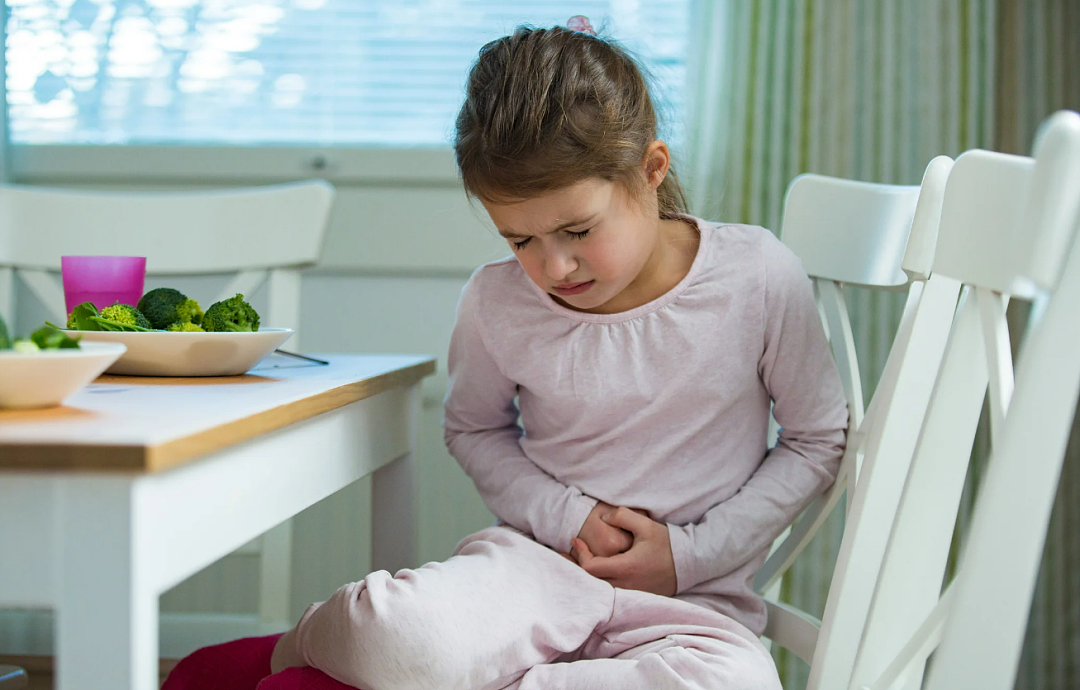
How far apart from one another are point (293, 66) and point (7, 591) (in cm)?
144

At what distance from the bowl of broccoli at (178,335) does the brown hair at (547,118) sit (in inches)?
10.6

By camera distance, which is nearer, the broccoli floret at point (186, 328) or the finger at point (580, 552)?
the broccoli floret at point (186, 328)

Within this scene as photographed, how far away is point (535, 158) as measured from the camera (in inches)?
35.2

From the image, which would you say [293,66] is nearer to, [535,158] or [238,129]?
[238,129]

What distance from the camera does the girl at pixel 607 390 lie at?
0.88 meters

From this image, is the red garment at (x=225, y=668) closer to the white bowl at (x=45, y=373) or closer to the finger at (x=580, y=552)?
the finger at (x=580, y=552)

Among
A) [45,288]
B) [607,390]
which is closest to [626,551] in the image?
[607,390]

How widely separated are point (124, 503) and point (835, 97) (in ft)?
4.86

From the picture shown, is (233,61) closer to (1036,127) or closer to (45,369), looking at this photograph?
(45,369)

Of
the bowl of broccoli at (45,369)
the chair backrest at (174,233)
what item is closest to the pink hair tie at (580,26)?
the chair backrest at (174,233)

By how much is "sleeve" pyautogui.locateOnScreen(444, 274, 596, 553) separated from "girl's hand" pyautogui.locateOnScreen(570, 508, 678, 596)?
0.04 m

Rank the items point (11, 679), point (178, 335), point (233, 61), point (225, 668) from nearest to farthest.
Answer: point (178, 335)
point (225, 668)
point (11, 679)
point (233, 61)

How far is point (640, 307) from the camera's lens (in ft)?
3.35

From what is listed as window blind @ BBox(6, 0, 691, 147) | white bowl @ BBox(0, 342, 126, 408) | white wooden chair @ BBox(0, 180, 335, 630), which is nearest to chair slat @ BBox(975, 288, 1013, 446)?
white bowl @ BBox(0, 342, 126, 408)
